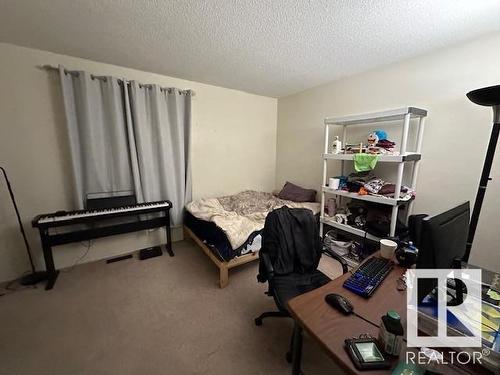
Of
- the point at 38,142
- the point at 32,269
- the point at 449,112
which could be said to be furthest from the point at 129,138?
the point at 449,112

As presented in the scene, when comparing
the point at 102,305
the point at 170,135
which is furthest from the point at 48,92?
the point at 102,305

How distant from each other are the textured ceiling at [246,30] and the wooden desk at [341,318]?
70.0 inches

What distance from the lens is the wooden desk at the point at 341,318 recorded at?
2.27 ft

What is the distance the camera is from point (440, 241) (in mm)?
763

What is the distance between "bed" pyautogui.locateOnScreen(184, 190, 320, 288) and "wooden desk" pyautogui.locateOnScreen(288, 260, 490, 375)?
1.19m

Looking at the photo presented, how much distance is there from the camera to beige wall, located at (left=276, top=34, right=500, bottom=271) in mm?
1764

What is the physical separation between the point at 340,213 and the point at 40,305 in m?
3.21

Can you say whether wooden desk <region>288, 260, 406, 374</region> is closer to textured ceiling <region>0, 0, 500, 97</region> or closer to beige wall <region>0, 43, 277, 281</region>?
textured ceiling <region>0, 0, 500, 97</region>

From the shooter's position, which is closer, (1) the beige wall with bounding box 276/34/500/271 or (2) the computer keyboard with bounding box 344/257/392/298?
(2) the computer keyboard with bounding box 344/257/392/298

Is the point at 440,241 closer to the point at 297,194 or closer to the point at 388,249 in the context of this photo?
the point at 388,249

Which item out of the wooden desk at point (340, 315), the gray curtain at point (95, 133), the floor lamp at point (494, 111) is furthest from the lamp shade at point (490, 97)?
the gray curtain at point (95, 133)

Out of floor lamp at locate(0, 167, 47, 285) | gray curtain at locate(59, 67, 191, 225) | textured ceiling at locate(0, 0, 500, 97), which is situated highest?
textured ceiling at locate(0, 0, 500, 97)

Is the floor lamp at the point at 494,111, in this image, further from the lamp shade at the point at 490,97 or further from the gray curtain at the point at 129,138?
the gray curtain at the point at 129,138

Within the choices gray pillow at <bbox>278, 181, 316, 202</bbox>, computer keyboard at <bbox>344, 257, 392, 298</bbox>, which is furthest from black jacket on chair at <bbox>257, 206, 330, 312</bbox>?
gray pillow at <bbox>278, 181, 316, 202</bbox>
